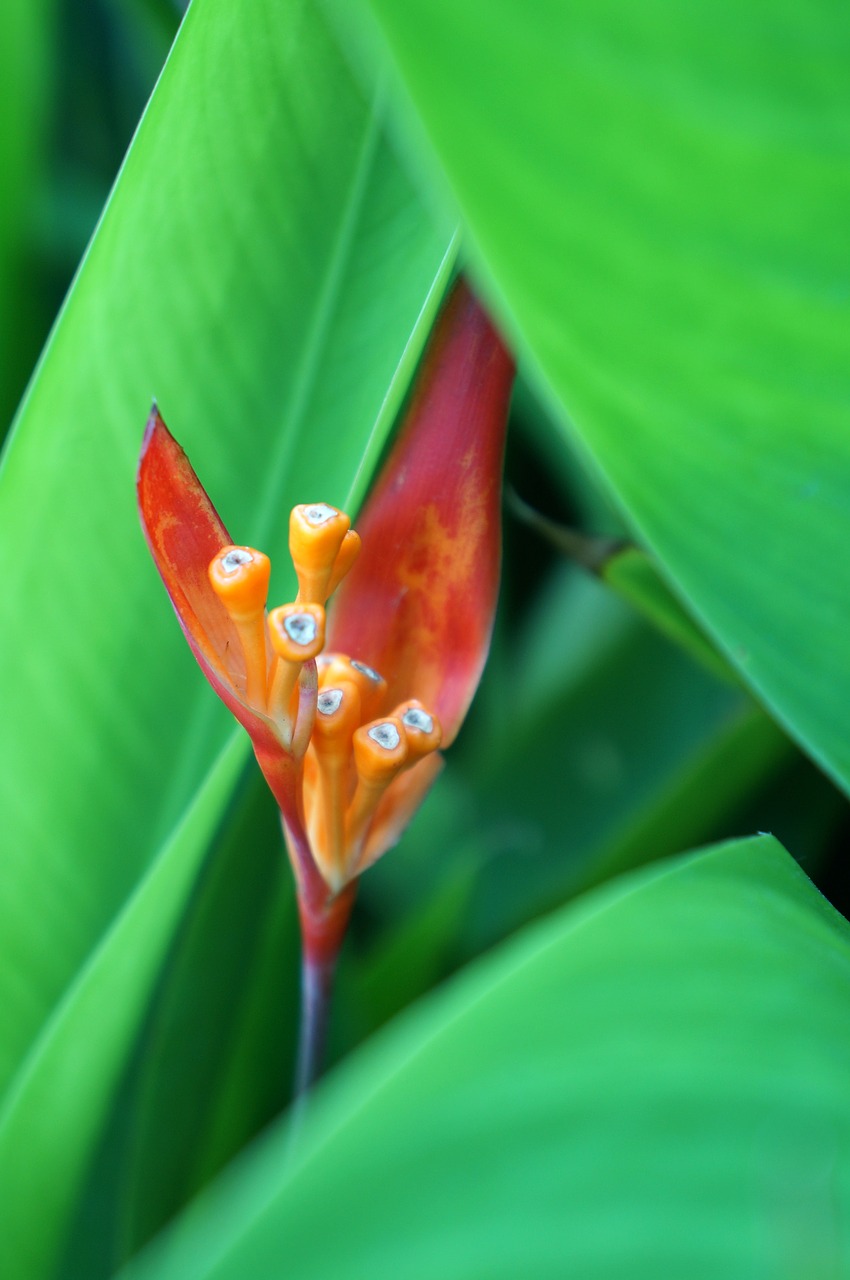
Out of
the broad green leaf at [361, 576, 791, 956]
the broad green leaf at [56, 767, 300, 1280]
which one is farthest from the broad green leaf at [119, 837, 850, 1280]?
the broad green leaf at [361, 576, 791, 956]

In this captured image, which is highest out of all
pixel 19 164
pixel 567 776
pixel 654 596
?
pixel 19 164

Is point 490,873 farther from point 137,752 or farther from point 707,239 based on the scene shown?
point 707,239

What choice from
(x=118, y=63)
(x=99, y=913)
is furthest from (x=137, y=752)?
(x=118, y=63)

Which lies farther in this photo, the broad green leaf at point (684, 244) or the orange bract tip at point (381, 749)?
the orange bract tip at point (381, 749)

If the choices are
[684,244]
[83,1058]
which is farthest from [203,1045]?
[684,244]

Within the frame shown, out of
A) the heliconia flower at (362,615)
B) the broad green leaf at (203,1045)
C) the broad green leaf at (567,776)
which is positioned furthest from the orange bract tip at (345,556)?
the broad green leaf at (567,776)

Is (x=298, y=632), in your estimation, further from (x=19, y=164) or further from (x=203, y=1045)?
(x=19, y=164)

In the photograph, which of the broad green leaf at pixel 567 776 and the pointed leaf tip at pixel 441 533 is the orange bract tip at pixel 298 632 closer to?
the pointed leaf tip at pixel 441 533
